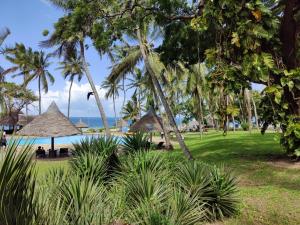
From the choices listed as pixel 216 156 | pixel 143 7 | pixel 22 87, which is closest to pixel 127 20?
pixel 143 7

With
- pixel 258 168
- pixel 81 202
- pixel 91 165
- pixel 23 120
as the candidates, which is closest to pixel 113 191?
pixel 91 165

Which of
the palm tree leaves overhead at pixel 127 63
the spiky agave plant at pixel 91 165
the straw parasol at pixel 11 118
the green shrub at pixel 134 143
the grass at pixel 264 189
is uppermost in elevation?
the palm tree leaves overhead at pixel 127 63

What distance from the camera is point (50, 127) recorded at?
72.3 ft

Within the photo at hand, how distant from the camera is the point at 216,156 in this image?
14227 mm

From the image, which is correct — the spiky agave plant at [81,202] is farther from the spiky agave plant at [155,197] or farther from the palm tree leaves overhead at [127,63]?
the palm tree leaves overhead at [127,63]

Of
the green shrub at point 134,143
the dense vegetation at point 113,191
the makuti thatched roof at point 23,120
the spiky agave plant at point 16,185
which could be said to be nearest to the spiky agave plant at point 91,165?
the dense vegetation at point 113,191

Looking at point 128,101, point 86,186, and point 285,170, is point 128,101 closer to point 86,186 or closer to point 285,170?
point 285,170

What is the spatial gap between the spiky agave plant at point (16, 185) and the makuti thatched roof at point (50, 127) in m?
19.1

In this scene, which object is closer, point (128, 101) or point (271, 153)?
point (271, 153)

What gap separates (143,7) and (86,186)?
337 inches

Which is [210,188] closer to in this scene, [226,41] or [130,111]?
[226,41]

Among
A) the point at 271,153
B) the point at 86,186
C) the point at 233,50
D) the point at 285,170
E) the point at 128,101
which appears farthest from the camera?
the point at 128,101

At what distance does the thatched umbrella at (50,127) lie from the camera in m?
21.8

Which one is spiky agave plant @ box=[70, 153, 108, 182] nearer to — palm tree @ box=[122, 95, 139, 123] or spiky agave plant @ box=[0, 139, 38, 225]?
spiky agave plant @ box=[0, 139, 38, 225]
